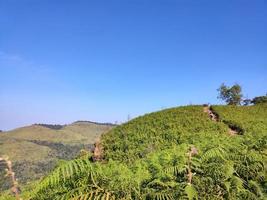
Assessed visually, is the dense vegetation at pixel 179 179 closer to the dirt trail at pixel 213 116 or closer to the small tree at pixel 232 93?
the dirt trail at pixel 213 116

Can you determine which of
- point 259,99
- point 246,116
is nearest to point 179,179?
point 246,116

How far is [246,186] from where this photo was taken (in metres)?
5.82

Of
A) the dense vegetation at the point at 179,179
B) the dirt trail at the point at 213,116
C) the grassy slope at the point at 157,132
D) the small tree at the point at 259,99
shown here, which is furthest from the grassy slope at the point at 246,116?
the dense vegetation at the point at 179,179

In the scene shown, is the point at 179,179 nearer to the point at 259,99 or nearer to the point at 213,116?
the point at 213,116

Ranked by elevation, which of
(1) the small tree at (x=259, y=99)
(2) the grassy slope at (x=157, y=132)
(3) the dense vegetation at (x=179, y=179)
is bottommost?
(3) the dense vegetation at (x=179, y=179)

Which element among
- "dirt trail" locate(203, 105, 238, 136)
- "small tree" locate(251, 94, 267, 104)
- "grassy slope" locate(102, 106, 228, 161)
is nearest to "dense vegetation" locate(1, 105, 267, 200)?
"grassy slope" locate(102, 106, 228, 161)

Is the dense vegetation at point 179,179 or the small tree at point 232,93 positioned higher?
the small tree at point 232,93

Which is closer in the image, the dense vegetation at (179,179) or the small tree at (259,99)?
the dense vegetation at (179,179)

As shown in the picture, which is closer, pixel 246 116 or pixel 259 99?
pixel 246 116

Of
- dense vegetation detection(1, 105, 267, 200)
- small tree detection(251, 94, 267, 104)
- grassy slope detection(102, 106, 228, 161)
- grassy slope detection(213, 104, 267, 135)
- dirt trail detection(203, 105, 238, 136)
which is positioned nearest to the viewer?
dense vegetation detection(1, 105, 267, 200)

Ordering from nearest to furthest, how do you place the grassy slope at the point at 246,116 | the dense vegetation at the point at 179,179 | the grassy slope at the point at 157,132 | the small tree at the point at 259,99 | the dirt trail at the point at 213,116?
the dense vegetation at the point at 179,179 < the grassy slope at the point at 157,132 < the dirt trail at the point at 213,116 < the grassy slope at the point at 246,116 < the small tree at the point at 259,99

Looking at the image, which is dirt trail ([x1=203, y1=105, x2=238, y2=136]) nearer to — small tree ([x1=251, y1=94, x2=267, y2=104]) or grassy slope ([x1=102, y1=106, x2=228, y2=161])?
grassy slope ([x1=102, y1=106, x2=228, y2=161])

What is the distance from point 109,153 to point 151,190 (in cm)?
2494

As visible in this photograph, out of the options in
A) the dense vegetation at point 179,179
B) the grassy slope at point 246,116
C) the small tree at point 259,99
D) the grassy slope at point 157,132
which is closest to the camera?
the dense vegetation at point 179,179
